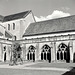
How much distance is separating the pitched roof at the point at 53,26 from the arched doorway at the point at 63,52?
5155 mm

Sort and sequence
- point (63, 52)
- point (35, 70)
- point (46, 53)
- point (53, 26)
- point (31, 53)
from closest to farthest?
point (35, 70) < point (63, 52) < point (46, 53) < point (31, 53) < point (53, 26)

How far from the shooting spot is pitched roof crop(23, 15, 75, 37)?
105 feet

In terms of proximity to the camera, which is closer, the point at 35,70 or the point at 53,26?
the point at 35,70

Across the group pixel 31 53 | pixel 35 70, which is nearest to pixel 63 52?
pixel 31 53

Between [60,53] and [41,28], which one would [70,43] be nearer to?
[60,53]

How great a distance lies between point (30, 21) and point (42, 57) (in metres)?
15.7

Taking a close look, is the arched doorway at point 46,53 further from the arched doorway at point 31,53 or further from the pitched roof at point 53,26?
the pitched roof at point 53,26

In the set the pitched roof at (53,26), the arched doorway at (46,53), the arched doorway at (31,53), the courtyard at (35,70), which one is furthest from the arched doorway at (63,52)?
the courtyard at (35,70)

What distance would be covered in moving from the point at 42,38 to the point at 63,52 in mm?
5661

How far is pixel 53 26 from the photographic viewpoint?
34.6 metres

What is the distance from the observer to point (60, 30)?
3203cm

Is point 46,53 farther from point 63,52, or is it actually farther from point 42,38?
point 63,52

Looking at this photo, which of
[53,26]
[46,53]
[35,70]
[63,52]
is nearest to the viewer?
[35,70]

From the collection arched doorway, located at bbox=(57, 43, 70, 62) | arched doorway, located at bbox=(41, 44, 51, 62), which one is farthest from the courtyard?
arched doorway, located at bbox=(41, 44, 51, 62)
